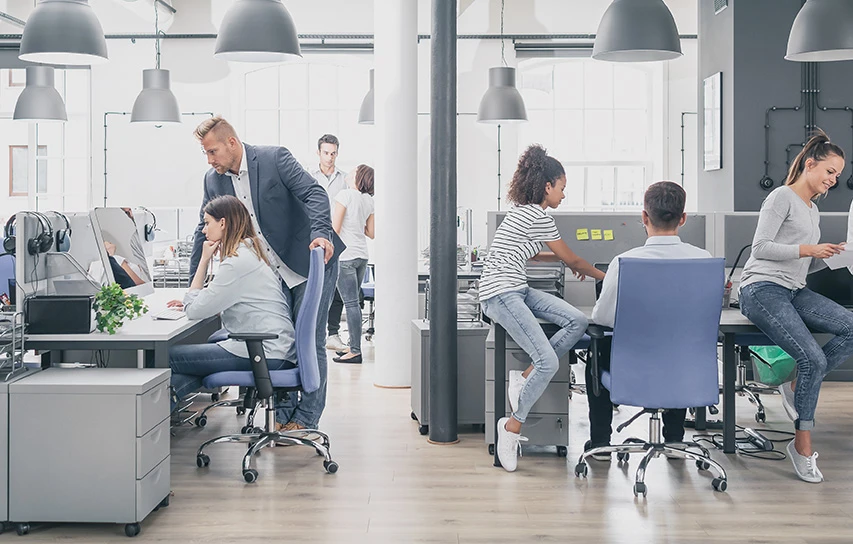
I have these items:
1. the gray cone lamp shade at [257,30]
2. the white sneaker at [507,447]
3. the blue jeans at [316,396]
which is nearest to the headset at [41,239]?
the blue jeans at [316,396]

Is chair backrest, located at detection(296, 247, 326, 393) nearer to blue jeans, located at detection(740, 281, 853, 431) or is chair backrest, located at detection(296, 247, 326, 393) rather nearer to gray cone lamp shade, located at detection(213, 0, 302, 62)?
gray cone lamp shade, located at detection(213, 0, 302, 62)

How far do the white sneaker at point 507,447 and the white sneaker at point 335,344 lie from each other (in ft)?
11.4

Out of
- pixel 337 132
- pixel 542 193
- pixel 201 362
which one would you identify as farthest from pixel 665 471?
pixel 337 132

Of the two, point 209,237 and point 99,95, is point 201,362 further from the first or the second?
point 99,95

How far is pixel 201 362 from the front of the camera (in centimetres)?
385

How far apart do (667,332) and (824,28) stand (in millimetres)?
2030

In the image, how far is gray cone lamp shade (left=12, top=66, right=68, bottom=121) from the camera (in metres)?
8.30

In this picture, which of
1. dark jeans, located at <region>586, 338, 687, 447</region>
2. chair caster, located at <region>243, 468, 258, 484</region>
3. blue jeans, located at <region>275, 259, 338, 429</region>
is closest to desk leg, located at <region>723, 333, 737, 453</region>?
dark jeans, located at <region>586, 338, 687, 447</region>

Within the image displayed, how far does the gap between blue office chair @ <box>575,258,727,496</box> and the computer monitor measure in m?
1.41

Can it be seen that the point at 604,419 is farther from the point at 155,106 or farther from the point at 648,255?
the point at 155,106

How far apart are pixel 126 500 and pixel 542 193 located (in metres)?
2.08

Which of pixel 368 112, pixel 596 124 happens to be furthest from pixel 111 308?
pixel 596 124

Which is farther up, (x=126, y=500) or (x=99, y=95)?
(x=99, y=95)

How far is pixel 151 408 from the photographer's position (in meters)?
3.19
